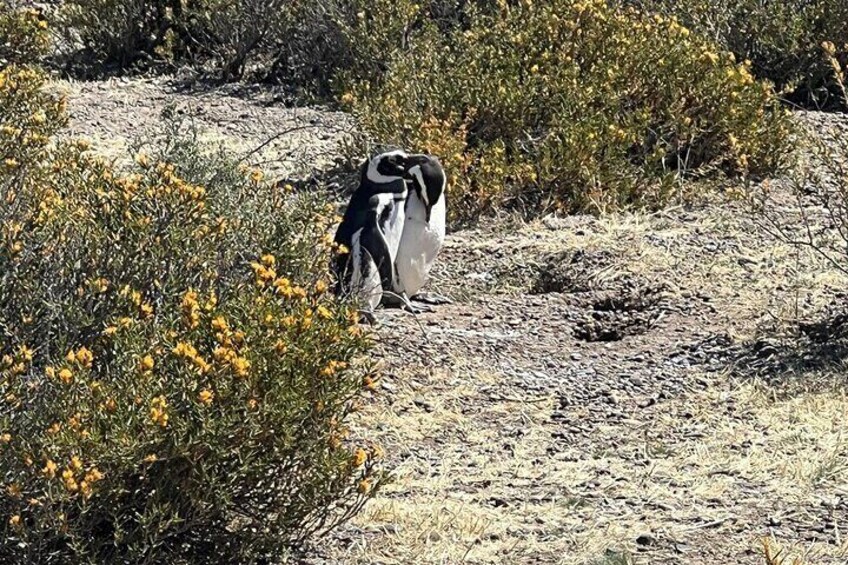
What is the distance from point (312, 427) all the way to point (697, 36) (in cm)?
626

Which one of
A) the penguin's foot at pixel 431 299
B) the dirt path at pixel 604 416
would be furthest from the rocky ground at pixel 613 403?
the penguin's foot at pixel 431 299

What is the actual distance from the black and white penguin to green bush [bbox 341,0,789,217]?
0.96 metres

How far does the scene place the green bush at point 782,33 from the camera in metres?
10.4

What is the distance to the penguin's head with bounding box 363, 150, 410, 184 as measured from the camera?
7.34 m

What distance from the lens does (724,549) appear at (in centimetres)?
459

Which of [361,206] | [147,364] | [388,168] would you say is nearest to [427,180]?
[388,168]

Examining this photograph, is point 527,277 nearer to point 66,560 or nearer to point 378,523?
point 378,523

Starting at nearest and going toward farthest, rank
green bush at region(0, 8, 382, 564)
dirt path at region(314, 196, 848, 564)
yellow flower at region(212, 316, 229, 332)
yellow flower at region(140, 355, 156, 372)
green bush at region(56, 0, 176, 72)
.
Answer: yellow flower at region(140, 355, 156, 372)
green bush at region(0, 8, 382, 564)
yellow flower at region(212, 316, 229, 332)
dirt path at region(314, 196, 848, 564)
green bush at region(56, 0, 176, 72)

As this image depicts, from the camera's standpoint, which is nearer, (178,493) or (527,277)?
(178,493)

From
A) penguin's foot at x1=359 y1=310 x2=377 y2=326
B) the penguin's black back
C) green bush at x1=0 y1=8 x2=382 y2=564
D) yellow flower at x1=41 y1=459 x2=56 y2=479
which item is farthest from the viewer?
the penguin's black back

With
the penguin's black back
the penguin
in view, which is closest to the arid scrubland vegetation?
the penguin

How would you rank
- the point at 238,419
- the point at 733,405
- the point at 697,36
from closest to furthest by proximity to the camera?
1. the point at 238,419
2. the point at 733,405
3. the point at 697,36

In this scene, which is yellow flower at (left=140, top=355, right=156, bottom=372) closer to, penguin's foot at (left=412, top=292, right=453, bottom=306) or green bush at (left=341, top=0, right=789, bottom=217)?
penguin's foot at (left=412, top=292, right=453, bottom=306)

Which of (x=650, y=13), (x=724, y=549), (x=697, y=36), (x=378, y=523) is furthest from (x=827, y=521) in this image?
(x=650, y=13)
